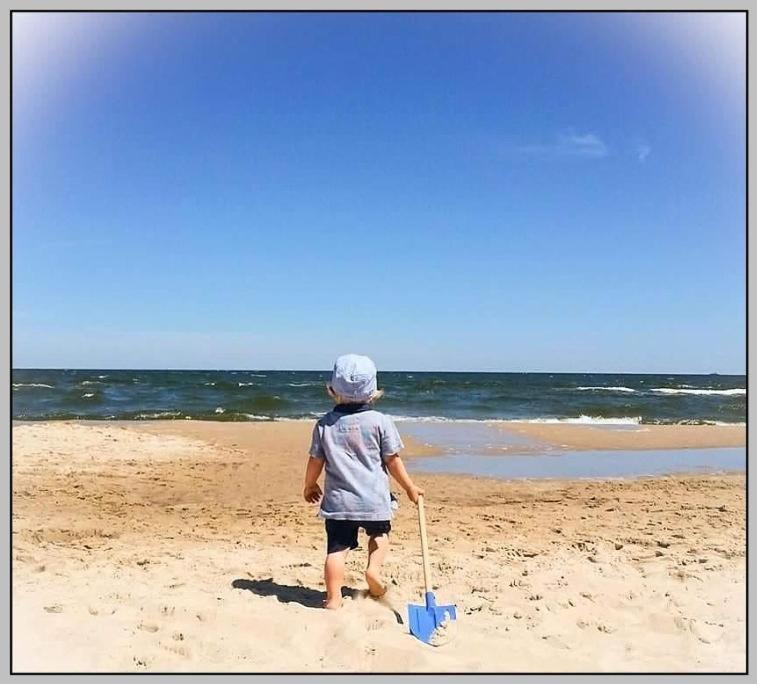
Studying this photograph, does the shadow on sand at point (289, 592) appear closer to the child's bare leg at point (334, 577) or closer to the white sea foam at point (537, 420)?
the child's bare leg at point (334, 577)

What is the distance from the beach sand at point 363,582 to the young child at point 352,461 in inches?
15.0

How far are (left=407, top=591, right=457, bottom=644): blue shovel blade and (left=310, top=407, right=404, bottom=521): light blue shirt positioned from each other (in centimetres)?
50

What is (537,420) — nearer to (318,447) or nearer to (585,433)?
(585,433)

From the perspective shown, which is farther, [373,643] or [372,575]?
[372,575]

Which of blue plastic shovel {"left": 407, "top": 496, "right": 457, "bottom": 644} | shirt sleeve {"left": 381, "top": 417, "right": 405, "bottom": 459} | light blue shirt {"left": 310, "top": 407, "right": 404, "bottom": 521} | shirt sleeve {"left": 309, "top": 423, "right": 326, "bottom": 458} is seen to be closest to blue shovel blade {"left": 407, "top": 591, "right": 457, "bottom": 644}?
blue plastic shovel {"left": 407, "top": 496, "right": 457, "bottom": 644}

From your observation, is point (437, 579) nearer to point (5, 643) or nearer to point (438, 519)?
point (438, 519)

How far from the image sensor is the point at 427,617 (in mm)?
3688

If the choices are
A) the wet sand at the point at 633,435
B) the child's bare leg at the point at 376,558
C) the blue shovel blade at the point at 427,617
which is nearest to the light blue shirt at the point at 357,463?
the child's bare leg at the point at 376,558

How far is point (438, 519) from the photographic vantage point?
6.42 meters

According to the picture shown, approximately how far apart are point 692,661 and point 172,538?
3.88m

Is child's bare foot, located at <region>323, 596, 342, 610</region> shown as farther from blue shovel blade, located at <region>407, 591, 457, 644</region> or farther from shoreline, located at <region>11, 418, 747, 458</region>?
shoreline, located at <region>11, 418, 747, 458</region>

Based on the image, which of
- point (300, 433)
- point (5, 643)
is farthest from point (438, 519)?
point (300, 433)

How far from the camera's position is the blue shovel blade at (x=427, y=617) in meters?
3.54

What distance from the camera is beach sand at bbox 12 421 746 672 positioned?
10.6 feet
